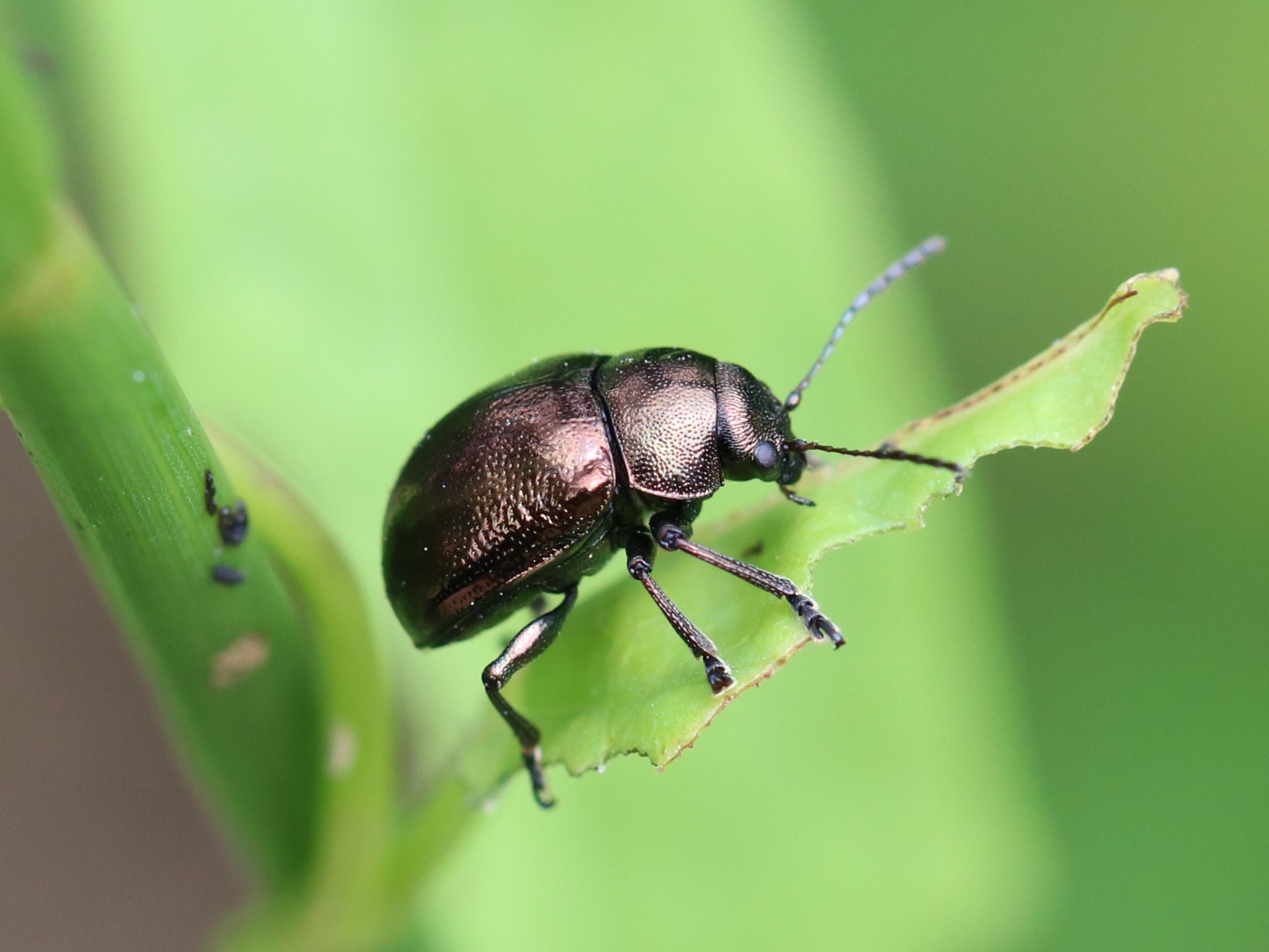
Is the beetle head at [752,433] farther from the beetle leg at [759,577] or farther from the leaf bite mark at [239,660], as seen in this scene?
the leaf bite mark at [239,660]

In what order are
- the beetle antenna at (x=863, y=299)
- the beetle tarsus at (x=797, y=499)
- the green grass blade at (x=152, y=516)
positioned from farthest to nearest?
the beetle antenna at (x=863, y=299), the beetle tarsus at (x=797, y=499), the green grass blade at (x=152, y=516)

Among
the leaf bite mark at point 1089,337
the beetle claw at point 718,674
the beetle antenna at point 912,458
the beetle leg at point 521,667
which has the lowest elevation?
the beetle leg at point 521,667

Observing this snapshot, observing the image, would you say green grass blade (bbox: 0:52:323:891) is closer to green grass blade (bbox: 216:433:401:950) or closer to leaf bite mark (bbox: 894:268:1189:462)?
green grass blade (bbox: 216:433:401:950)

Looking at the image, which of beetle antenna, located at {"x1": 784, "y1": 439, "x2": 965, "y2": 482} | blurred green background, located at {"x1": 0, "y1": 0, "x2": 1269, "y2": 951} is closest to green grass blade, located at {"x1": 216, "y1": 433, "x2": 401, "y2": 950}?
blurred green background, located at {"x1": 0, "y1": 0, "x2": 1269, "y2": 951}

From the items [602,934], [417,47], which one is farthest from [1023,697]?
[417,47]

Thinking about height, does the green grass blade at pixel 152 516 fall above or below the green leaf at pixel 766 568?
above

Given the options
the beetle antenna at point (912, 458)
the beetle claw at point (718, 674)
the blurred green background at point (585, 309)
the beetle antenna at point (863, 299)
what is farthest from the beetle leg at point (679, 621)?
the blurred green background at point (585, 309)

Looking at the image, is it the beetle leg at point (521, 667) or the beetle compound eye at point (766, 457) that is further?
the beetle compound eye at point (766, 457)

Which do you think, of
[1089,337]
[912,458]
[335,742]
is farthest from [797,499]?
[335,742]
